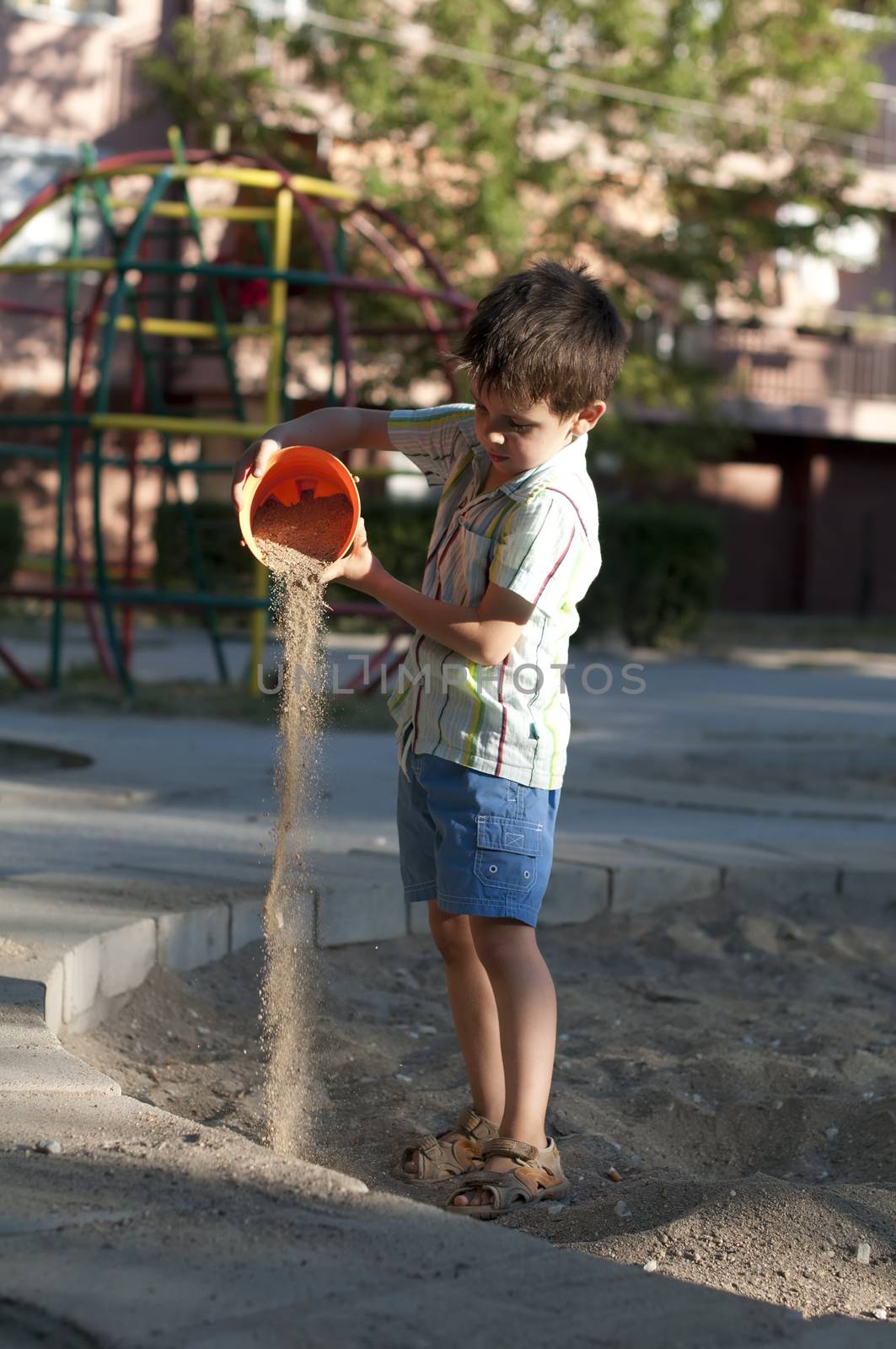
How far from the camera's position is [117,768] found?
6.44 meters

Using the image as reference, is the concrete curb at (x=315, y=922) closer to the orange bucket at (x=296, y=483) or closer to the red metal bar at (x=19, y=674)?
the orange bucket at (x=296, y=483)

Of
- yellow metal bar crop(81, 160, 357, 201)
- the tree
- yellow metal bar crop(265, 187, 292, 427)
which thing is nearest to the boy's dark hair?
yellow metal bar crop(265, 187, 292, 427)

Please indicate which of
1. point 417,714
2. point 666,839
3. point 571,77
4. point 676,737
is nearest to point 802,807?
point 666,839

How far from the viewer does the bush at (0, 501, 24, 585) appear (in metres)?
17.0

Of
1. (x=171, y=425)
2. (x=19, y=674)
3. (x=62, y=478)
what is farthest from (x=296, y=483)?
(x=62, y=478)

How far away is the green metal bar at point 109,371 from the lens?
8.12 meters

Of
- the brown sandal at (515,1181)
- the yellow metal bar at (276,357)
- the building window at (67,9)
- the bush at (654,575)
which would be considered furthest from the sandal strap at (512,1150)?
the building window at (67,9)

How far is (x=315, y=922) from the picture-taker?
A: 4078 mm

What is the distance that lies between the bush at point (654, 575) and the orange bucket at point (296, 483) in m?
11.7

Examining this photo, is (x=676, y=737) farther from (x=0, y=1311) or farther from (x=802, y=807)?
(x=0, y=1311)

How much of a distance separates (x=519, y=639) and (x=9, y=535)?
601 inches

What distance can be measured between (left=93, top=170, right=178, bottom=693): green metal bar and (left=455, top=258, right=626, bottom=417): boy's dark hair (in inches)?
220

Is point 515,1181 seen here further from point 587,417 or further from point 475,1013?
point 587,417

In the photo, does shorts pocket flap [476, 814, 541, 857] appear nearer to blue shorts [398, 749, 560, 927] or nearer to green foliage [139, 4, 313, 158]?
blue shorts [398, 749, 560, 927]
